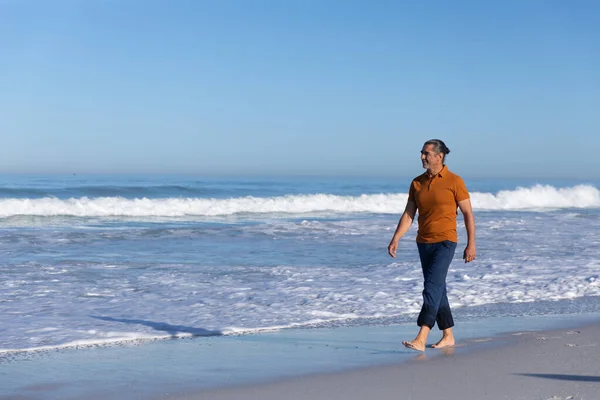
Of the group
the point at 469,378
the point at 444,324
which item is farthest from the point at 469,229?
the point at 469,378

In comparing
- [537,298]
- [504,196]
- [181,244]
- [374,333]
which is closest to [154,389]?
[374,333]

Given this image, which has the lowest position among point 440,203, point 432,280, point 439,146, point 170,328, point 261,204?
point 170,328

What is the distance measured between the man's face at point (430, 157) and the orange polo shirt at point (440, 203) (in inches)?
4.3

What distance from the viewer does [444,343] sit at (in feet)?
20.1

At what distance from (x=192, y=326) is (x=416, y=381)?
274 centimetres

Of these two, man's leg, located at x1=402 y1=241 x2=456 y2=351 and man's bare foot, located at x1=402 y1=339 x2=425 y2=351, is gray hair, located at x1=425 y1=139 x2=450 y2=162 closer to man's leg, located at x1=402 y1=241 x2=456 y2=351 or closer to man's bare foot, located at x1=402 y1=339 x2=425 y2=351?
man's leg, located at x1=402 y1=241 x2=456 y2=351

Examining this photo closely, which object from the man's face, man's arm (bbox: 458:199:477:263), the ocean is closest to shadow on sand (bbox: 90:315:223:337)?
the ocean

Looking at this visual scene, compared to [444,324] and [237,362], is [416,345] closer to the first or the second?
[444,324]

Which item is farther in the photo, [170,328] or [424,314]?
[170,328]

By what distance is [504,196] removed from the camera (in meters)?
38.4

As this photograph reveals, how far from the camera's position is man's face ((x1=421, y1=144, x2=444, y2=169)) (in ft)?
19.0

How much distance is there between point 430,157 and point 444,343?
1539mm

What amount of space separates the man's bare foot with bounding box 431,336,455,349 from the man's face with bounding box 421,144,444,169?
4.72 feet

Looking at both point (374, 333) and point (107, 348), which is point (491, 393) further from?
point (107, 348)
